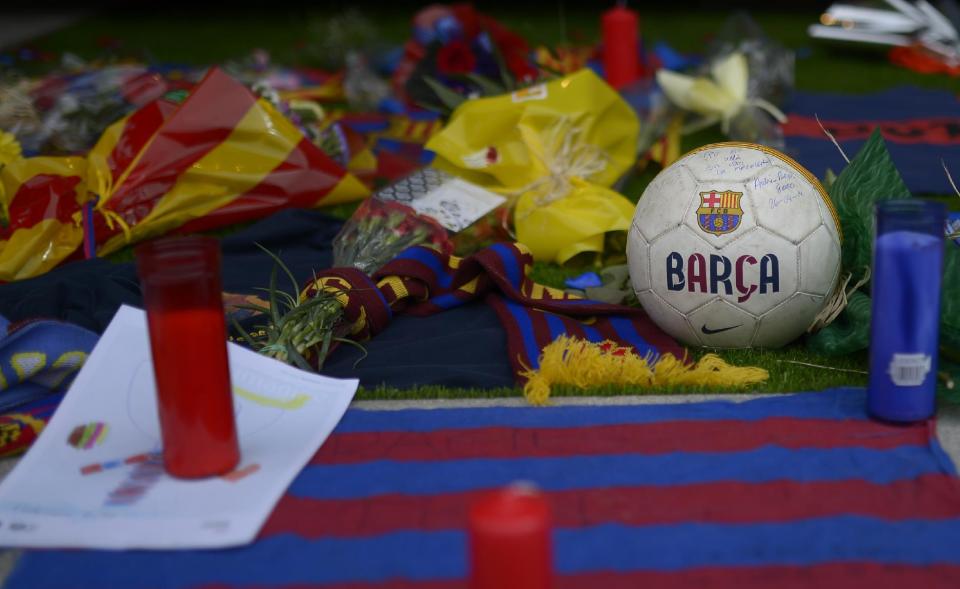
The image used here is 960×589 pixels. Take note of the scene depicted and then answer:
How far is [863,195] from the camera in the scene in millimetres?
2514

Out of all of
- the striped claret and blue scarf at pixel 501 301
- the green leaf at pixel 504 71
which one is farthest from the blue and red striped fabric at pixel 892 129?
the striped claret and blue scarf at pixel 501 301

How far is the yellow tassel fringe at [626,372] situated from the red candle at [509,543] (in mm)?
977

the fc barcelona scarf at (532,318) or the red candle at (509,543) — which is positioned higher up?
the red candle at (509,543)

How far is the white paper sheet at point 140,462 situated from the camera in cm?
178

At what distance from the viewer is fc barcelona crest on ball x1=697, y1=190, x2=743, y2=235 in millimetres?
2354

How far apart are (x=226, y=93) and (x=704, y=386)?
6.38 feet

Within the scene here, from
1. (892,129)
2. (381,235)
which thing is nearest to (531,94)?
(381,235)

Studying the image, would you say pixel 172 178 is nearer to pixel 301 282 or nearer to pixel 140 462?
pixel 301 282

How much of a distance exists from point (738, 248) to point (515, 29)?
5.01m

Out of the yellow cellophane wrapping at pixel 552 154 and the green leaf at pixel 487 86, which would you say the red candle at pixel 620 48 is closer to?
the green leaf at pixel 487 86

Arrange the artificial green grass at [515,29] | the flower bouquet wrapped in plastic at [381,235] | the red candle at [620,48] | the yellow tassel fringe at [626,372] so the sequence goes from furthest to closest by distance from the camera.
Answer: the artificial green grass at [515,29] < the red candle at [620,48] < the flower bouquet wrapped in plastic at [381,235] < the yellow tassel fringe at [626,372]

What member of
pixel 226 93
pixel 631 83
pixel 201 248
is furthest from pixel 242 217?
pixel 631 83

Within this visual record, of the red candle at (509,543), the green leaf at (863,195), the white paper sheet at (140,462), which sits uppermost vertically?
the red candle at (509,543)

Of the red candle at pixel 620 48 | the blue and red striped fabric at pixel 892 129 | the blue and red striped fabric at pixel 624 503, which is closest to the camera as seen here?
the blue and red striped fabric at pixel 624 503
